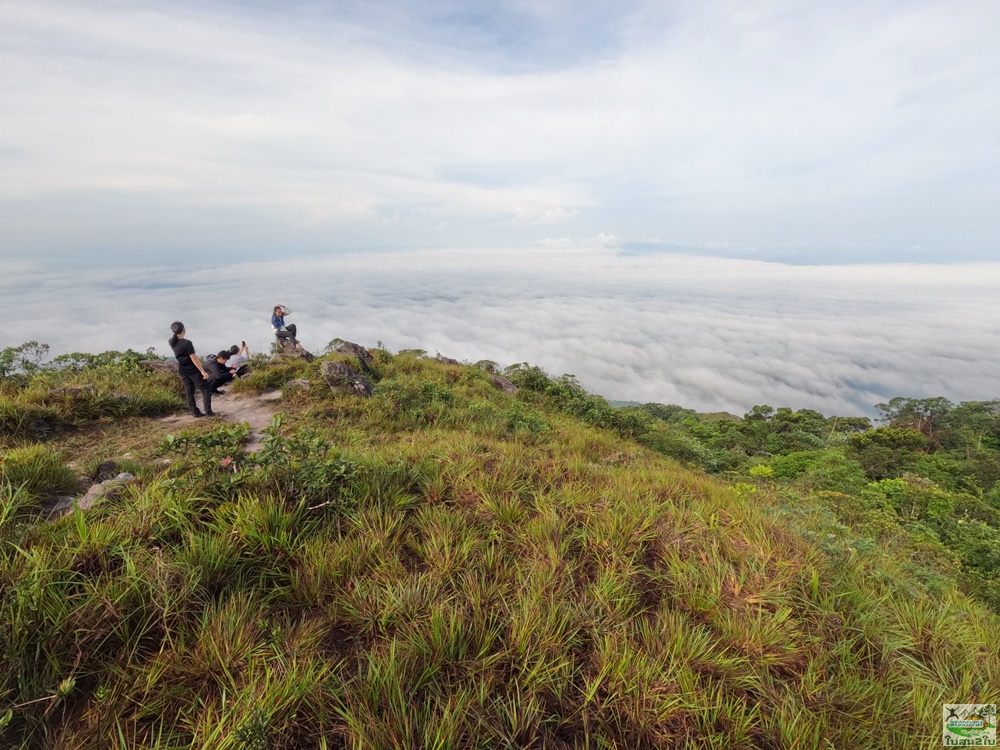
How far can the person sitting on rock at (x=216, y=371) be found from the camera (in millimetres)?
8984

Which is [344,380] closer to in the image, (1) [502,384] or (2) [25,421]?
(2) [25,421]

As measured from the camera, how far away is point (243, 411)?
861cm

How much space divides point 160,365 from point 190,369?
11.8 feet

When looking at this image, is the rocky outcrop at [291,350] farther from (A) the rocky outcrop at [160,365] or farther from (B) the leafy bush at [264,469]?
(B) the leafy bush at [264,469]

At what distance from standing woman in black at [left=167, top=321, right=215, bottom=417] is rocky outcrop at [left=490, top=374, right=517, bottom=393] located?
26.6 feet

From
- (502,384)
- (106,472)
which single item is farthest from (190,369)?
(502,384)

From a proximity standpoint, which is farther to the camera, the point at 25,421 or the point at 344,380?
the point at 344,380

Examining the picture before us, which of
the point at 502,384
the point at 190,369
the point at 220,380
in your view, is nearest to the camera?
the point at 190,369

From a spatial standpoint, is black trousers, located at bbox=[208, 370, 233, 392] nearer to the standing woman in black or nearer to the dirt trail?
the dirt trail

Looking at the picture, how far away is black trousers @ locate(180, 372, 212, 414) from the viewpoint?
7.87 metres

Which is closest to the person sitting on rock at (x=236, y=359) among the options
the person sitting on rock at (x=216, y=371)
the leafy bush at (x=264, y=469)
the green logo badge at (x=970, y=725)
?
the person sitting on rock at (x=216, y=371)

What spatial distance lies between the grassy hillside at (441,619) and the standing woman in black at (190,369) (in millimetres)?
3785

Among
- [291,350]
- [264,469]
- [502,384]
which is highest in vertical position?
[264,469]

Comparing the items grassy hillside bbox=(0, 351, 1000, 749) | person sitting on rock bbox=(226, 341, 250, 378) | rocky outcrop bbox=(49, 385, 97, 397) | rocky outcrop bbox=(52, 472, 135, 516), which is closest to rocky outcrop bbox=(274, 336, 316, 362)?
person sitting on rock bbox=(226, 341, 250, 378)
